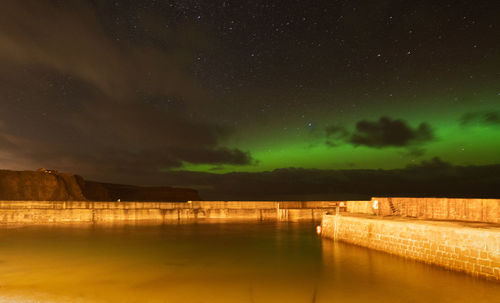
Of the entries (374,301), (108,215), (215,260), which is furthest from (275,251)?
(108,215)

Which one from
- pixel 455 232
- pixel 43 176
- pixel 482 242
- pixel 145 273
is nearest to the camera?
pixel 482 242

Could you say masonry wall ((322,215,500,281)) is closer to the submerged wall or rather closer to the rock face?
the submerged wall

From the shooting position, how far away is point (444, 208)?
60.4ft

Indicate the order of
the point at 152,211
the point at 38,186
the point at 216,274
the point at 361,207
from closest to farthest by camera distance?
the point at 216,274 → the point at 361,207 → the point at 152,211 → the point at 38,186

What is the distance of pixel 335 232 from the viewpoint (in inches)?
907

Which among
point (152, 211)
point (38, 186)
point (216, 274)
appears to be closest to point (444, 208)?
point (216, 274)

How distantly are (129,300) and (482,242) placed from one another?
12.2 meters

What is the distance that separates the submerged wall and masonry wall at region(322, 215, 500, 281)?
16.4m

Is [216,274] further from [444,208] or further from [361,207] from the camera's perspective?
[361,207]

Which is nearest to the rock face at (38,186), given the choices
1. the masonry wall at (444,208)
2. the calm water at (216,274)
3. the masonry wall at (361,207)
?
the calm water at (216,274)

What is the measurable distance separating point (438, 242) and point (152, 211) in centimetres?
3330

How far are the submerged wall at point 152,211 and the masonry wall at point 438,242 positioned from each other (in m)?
16.4

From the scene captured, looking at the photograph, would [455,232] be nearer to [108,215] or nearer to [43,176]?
[108,215]

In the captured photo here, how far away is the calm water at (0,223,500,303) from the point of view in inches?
448
